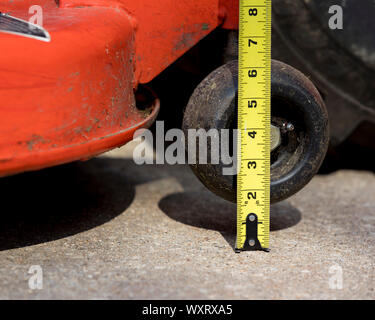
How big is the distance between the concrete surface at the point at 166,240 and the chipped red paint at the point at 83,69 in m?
0.33

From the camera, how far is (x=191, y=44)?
85.5 inches

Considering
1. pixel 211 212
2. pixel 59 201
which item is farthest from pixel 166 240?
pixel 59 201

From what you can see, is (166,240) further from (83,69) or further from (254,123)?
(83,69)

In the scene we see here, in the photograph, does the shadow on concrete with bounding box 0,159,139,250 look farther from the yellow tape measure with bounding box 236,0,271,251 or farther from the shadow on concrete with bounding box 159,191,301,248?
the yellow tape measure with bounding box 236,0,271,251

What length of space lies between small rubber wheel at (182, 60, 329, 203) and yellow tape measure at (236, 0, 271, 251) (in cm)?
5

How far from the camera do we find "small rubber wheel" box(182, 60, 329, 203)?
1.95 meters

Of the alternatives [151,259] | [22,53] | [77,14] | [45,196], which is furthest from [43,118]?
[45,196]

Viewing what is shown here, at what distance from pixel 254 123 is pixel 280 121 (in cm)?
15

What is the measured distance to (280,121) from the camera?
203 cm

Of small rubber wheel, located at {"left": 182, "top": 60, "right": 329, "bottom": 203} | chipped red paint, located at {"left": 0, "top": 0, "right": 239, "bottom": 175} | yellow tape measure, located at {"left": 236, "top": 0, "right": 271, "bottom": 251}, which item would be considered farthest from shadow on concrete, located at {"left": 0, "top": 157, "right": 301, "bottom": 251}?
chipped red paint, located at {"left": 0, "top": 0, "right": 239, "bottom": 175}

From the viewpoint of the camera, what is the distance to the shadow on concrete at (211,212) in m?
2.22

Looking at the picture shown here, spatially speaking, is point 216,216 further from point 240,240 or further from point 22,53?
point 22,53

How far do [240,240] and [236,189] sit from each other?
170 mm

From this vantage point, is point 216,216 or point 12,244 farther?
point 216,216
